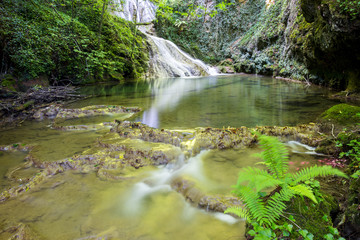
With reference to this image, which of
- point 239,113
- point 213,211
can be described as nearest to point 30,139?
point 213,211

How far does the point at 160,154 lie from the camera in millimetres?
3547

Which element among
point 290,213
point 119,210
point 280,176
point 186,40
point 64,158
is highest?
point 186,40

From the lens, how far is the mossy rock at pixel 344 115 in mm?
3832

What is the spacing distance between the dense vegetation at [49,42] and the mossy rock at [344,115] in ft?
35.2

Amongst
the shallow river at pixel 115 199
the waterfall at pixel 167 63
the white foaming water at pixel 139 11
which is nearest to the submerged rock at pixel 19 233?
the shallow river at pixel 115 199

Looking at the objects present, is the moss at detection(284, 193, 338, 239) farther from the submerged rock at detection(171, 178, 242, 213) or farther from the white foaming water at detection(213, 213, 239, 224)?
the submerged rock at detection(171, 178, 242, 213)

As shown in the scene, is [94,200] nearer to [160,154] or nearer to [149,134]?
[160,154]

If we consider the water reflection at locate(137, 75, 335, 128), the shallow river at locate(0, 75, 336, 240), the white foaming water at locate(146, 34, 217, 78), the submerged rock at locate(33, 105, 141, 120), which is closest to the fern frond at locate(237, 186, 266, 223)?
the shallow river at locate(0, 75, 336, 240)

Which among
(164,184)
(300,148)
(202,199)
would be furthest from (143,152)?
(300,148)

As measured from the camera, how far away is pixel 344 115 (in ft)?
13.3

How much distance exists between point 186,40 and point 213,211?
111 ft

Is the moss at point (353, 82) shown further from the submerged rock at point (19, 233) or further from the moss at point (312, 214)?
the submerged rock at point (19, 233)

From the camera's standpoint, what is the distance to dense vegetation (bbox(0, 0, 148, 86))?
7762mm

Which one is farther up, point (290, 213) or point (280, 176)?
point (280, 176)
